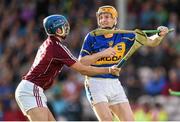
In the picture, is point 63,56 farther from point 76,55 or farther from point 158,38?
point 76,55

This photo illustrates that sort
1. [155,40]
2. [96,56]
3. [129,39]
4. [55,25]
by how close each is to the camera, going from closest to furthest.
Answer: [55,25] → [96,56] → [129,39] → [155,40]

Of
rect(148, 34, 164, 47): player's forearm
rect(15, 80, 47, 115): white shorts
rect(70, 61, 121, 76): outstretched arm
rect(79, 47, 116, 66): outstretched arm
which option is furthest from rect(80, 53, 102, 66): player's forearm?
rect(148, 34, 164, 47): player's forearm

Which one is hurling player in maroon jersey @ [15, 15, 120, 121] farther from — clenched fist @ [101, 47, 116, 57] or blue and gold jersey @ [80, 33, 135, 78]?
blue and gold jersey @ [80, 33, 135, 78]

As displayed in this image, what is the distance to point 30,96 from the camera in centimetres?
1235

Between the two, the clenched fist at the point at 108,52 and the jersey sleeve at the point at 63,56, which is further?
the clenched fist at the point at 108,52

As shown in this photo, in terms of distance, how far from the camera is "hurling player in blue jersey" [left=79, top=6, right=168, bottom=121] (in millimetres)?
12805

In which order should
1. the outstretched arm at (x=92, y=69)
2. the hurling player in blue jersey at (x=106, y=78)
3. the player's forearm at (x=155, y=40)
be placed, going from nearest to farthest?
the outstretched arm at (x=92, y=69) < the hurling player in blue jersey at (x=106, y=78) < the player's forearm at (x=155, y=40)

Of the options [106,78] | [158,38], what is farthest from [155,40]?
[106,78]

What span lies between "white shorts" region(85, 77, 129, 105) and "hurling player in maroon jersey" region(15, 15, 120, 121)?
42 cm

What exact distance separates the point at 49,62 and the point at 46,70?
126 mm

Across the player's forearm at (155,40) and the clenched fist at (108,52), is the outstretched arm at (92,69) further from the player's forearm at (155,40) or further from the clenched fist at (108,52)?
the player's forearm at (155,40)

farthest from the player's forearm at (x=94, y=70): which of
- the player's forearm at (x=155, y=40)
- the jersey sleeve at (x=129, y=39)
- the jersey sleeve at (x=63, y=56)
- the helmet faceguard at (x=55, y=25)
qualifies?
the player's forearm at (x=155, y=40)

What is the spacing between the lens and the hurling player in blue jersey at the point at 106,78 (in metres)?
12.8

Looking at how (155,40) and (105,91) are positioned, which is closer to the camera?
(105,91)
